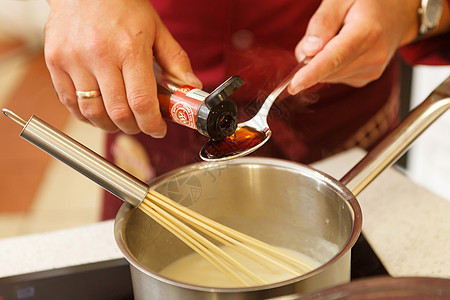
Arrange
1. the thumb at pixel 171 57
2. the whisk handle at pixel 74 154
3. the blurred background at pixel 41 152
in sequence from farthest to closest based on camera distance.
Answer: the blurred background at pixel 41 152 < the thumb at pixel 171 57 < the whisk handle at pixel 74 154

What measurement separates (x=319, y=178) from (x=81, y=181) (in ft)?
6.10

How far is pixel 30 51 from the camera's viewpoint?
360cm

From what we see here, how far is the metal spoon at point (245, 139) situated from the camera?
0.60 meters

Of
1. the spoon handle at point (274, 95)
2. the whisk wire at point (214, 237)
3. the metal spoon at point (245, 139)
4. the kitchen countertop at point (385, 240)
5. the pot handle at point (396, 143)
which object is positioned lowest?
the kitchen countertop at point (385, 240)

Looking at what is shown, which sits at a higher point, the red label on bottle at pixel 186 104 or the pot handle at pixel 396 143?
the red label on bottle at pixel 186 104

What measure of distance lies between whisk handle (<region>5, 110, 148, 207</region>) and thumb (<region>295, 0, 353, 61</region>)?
0.34 metres

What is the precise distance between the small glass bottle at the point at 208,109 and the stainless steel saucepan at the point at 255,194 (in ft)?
0.27

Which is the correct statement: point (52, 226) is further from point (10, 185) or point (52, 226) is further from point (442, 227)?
point (442, 227)

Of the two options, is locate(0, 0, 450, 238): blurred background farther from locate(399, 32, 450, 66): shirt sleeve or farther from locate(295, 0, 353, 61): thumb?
locate(295, 0, 353, 61): thumb

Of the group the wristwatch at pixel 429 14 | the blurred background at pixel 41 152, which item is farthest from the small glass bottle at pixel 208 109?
the blurred background at pixel 41 152

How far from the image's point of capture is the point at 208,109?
54 centimetres

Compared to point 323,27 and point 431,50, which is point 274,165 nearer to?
point 323,27

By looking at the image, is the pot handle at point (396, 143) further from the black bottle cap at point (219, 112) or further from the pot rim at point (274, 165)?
the black bottle cap at point (219, 112)

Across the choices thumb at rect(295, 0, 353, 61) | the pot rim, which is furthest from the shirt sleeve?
the pot rim
